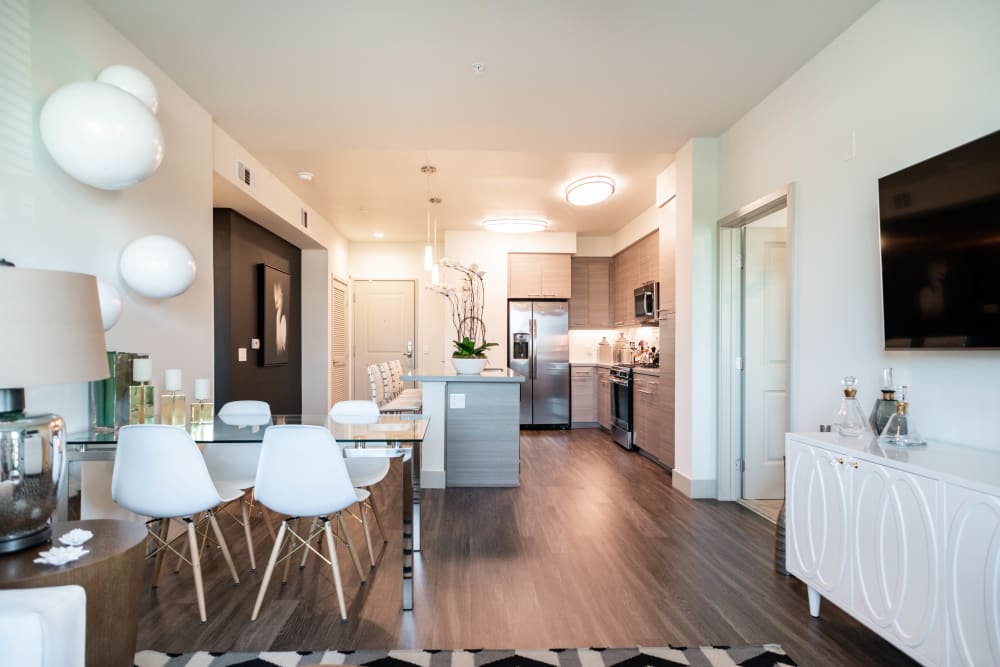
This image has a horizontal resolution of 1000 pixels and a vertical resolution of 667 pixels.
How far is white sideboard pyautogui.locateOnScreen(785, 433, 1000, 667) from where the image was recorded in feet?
4.55

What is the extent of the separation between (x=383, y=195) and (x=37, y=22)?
3574 mm

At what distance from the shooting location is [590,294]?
7512 mm

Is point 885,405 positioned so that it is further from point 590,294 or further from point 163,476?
point 590,294

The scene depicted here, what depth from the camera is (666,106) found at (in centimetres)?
328

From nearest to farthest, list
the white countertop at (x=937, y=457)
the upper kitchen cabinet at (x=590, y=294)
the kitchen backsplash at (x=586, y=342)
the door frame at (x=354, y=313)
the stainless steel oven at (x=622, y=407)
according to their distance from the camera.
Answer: the white countertop at (x=937, y=457), the stainless steel oven at (x=622, y=407), the upper kitchen cabinet at (x=590, y=294), the kitchen backsplash at (x=586, y=342), the door frame at (x=354, y=313)

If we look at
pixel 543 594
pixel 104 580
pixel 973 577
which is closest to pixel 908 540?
pixel 973 577

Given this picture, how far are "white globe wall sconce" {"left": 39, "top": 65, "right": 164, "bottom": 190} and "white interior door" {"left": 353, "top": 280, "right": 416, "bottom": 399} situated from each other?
5.96 metres

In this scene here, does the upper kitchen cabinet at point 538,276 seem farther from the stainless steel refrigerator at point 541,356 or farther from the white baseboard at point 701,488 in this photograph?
the white baseboard at point 701,488

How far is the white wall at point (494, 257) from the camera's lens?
7.09 meters

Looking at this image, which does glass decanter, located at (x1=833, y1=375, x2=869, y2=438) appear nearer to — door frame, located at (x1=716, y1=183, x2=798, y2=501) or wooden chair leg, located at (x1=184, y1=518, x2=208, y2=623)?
door frame, located at (x1=716, y1=183, x2=798, y2=501)

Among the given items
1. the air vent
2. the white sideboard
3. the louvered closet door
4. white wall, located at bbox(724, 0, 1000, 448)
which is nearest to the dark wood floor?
the white sideboard

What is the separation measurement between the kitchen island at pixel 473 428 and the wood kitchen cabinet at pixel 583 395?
321 cm

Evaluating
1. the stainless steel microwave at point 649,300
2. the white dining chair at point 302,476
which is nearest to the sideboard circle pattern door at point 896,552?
the white dining chair at point 302,476

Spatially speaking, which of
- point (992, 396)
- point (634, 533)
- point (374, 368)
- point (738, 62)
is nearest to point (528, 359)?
point (374, 368)
